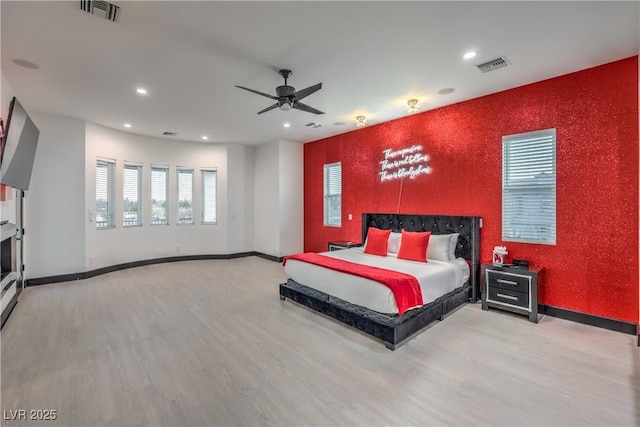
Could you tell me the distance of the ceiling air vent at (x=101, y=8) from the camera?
2.41 m

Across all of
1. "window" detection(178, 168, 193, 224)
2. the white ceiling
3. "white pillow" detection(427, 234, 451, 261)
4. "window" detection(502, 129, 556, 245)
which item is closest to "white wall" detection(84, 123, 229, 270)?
"window" detection(178, 168, 193, 224)

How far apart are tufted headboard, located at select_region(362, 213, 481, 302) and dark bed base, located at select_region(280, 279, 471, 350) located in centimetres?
33

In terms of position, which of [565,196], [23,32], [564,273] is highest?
[23,32]

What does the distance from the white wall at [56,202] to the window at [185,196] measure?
7.24ft

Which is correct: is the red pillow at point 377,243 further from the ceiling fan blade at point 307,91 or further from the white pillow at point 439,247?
the ceiling fan blade at point 307,91

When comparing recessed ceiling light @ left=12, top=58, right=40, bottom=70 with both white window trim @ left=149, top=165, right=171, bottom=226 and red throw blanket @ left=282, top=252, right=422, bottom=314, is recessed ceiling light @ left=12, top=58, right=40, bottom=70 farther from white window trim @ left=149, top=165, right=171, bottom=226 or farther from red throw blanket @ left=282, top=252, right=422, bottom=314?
red throw blanket @ left=282, top=252, right=422, bottom=314

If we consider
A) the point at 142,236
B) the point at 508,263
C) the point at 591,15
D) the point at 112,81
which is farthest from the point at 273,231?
the point at 591,15

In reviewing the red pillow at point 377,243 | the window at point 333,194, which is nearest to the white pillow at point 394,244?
the red pillow at point 377,243

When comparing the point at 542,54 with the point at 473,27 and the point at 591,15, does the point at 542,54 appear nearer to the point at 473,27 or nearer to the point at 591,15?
the point at 591,15

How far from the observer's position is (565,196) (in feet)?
12.5

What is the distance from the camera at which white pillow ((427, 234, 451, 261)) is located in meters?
4.48

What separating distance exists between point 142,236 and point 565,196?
8207 mm

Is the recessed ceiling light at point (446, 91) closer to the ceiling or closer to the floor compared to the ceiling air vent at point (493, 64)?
closer to the ceiling

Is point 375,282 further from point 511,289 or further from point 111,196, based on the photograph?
point 111,196
